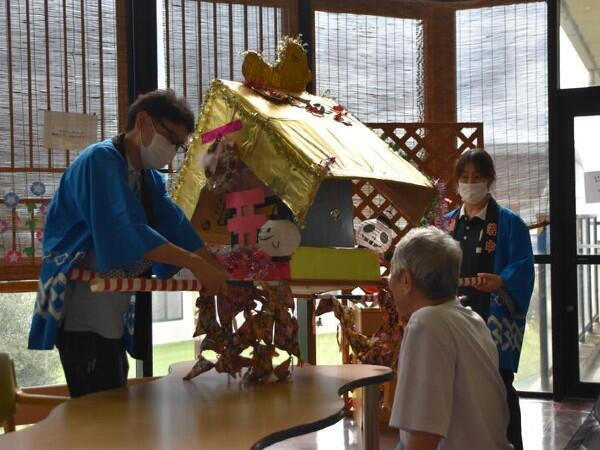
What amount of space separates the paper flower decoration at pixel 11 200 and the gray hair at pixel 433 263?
103 inches

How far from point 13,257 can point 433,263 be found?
8.75 ft

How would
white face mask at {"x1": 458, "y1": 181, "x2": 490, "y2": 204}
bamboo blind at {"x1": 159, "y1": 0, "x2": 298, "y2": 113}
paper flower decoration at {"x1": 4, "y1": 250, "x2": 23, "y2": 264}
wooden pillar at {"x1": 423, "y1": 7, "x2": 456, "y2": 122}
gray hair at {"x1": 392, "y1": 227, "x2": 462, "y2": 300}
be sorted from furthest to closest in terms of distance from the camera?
wooden pillar at {"x1": 423, "y1": 7, "x2": 456, "y2": 122} < bamboo blind at {"x1": 159, "y1": 0, "x2": 298, "y2": 113} < paper flower decoration at {"x1": 4, "y1": 250, "x2": 23, "y2": 264} < white face mask at {"x1": 458, "y1": 181, "x2": 490, "y2": 204} < gray hair at {"x1": 392, "y1": 227, "x2": 462, "y2": 300}

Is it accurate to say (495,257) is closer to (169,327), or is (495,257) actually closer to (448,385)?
(448,385)

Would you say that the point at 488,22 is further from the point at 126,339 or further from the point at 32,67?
the point at 126,339

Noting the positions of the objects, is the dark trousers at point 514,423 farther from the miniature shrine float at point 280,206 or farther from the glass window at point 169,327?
the glass window at point 169,327

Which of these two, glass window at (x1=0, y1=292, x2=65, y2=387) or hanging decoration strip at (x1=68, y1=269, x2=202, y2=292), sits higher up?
hanging decoration strip at (x1=68, y1=269, x2=202, y2=292)

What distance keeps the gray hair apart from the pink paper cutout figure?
1027mm

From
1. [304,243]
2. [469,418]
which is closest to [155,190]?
[304,243]

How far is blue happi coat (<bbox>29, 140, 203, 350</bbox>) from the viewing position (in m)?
1.99

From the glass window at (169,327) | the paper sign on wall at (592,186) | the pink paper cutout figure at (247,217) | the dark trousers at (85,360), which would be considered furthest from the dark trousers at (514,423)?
the paper sign on wall at (592,186)

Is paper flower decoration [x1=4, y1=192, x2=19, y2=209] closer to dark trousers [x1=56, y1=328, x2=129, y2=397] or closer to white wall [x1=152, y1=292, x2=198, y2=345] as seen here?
white wall [x1=152, y1=292, x2=198, y2=345]

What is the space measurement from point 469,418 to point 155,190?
47.8 inches

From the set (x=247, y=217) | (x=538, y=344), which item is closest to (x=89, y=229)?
(x=247, y=217)

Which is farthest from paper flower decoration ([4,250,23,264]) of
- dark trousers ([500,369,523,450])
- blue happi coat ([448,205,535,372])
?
dark trousers ([500,369,523,450])
